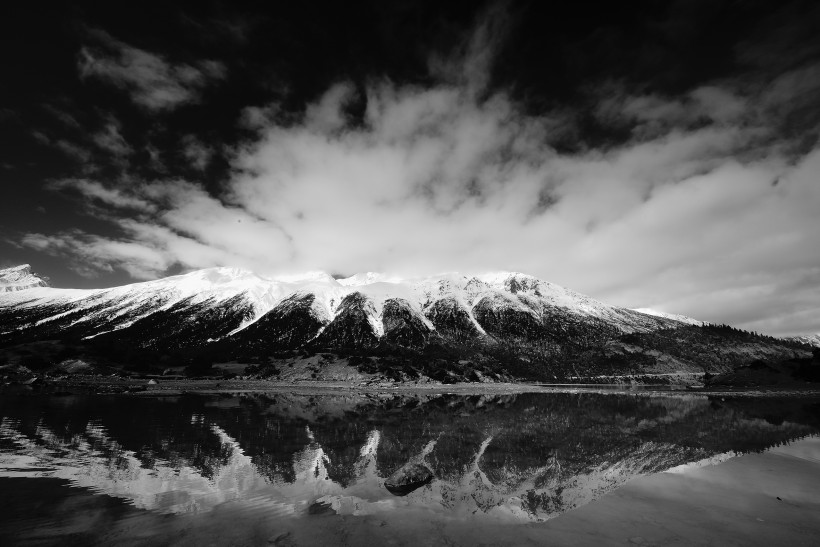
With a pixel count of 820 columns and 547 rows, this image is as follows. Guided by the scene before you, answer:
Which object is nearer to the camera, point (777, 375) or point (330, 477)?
point (330, 477)

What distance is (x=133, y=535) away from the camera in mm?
15633

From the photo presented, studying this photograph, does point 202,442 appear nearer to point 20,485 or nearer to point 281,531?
point 20,485

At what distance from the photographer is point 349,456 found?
32469mm

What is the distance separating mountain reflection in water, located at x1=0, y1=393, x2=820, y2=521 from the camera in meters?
21.2

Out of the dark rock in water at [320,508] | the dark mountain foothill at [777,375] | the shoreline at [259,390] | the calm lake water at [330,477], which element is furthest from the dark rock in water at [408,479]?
the dark mountain foothill at [777,375]

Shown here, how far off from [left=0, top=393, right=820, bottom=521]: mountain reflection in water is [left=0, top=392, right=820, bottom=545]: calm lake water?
17 cm

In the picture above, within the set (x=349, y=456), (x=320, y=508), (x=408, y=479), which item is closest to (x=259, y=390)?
(x=349, y=456)

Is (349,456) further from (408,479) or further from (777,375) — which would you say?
(777,375)

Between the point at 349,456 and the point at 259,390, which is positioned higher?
the point at 259,390

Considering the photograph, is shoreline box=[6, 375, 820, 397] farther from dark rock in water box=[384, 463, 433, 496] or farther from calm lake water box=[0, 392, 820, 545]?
dark rock in water box=[384, 463, 433, 496]

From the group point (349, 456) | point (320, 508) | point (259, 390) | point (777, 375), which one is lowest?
point (320, 508)

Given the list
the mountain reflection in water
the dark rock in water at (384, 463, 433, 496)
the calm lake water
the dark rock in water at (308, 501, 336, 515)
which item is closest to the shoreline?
the mountain reflection in water

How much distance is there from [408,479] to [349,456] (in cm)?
1005

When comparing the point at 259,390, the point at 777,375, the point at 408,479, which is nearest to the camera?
the point at 408,479
